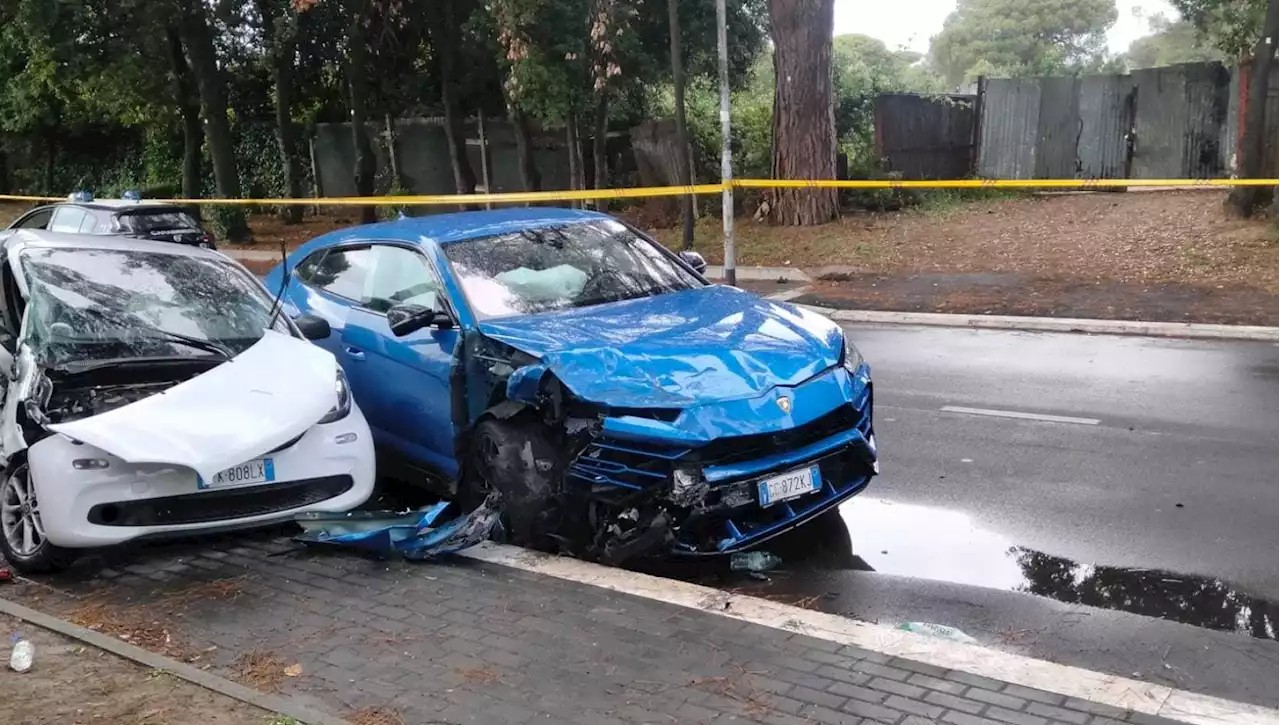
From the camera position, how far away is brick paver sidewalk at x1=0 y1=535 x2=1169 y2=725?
13.5 ft

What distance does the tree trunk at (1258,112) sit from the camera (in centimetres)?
1461

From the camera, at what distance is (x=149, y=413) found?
576cm

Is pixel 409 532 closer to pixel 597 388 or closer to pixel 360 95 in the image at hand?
pixel 597 388

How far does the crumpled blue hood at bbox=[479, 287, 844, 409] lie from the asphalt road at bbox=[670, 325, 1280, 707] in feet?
3.32

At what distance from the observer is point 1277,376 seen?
9297 millimetres

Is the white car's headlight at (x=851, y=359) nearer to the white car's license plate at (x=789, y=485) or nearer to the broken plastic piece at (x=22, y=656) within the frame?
the white car's license plate at (x=789, y=485)

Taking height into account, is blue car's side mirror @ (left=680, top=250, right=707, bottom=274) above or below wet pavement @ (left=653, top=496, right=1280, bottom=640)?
above

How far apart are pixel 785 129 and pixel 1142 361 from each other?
9.71 m

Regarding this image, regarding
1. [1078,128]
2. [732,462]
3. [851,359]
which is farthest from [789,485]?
[1078,128]

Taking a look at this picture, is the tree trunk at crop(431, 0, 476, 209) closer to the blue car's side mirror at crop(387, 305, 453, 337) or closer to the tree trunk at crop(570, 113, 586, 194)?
the tree trunk at crop(570, 113, 586, 194)

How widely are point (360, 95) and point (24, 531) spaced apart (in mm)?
20137

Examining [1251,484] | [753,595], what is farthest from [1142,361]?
[753,595]

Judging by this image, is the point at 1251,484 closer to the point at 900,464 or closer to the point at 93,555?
the point at 900,464

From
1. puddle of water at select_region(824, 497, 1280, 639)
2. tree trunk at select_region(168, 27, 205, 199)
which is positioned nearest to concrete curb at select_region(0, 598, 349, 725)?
puddle of water at select_region(824, 497, 1280, 639)
